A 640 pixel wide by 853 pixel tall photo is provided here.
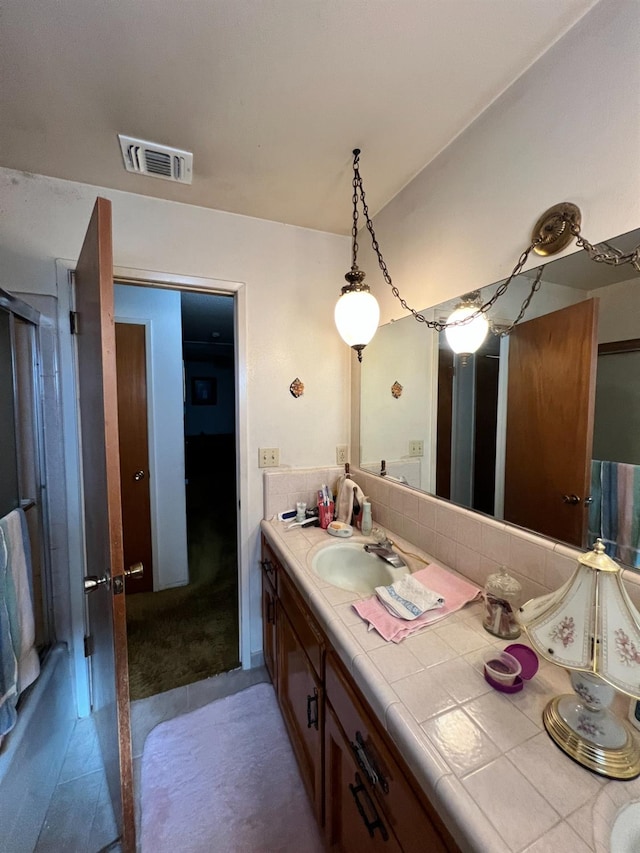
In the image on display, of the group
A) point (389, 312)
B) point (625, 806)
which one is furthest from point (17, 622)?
point (389, 312)

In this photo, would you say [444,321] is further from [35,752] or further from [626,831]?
[35,752]

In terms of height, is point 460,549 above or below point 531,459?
below

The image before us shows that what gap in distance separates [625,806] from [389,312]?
158 cm

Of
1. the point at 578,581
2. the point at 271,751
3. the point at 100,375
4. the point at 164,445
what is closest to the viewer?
the point at 578,581

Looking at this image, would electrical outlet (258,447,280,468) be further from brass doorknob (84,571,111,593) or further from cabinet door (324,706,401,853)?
cabinet door (324,706,401,853)

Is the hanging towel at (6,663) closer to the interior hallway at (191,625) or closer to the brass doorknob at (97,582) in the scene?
the brass doorknob at (97,582)

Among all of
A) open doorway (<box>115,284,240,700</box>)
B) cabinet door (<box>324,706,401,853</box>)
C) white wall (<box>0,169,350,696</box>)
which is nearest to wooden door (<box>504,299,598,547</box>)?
cabinet door (<box>324,706,401,853</box>)

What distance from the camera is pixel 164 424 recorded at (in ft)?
8.13

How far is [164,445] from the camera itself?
98.0 inches

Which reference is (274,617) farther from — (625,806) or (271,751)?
(625,806)

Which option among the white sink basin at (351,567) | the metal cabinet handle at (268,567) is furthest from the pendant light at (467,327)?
the metal cabinet handle at (268,567)

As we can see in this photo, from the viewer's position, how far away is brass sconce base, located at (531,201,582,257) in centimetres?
84

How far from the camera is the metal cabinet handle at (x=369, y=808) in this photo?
0.70 metres

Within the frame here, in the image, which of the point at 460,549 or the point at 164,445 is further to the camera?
the point at 164,445
